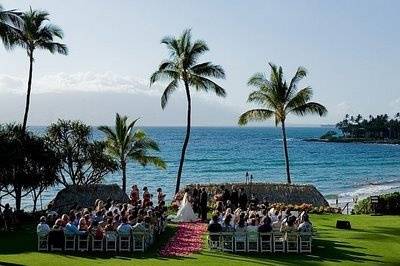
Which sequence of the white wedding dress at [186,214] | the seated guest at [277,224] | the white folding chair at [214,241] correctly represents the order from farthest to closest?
the white wedding dress at [186,214], the seated guest at [277,224], the white folding chair at [214,241]

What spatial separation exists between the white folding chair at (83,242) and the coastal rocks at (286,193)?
→ 16348 millimetres

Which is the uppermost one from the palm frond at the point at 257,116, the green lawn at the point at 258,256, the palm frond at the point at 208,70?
the palm frond at the point at 208,70

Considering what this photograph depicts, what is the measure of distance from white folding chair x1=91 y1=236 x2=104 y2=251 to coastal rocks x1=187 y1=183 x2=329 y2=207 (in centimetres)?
1621

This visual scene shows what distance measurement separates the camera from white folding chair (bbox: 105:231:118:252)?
22.3 m

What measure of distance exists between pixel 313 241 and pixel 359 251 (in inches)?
95.4

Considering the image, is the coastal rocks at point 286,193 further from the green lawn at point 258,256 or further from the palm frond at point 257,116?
the green lawn at point 258,256

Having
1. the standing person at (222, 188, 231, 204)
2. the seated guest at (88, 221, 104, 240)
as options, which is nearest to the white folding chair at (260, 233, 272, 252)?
the seated guest at (88, 221, 104, 240)

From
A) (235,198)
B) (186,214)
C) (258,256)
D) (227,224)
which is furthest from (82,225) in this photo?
(235,198)

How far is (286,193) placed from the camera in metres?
37.8

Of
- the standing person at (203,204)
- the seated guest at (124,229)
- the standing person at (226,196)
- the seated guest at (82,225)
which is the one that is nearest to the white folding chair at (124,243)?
the seated guest at (124,229)

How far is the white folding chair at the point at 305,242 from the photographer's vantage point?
73.5 feet

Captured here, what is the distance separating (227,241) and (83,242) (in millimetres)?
5326

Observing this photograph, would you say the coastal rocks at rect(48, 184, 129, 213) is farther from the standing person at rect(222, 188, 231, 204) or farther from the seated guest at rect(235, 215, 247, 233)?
the seated guest at rect(235, 215, 247, 233)

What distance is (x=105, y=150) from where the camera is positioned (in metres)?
44.1
